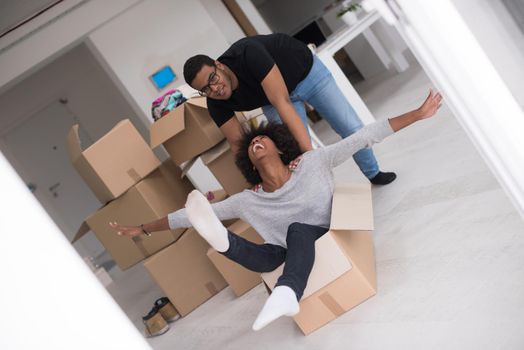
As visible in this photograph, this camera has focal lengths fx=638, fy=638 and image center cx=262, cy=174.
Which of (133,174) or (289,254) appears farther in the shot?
(133,174)

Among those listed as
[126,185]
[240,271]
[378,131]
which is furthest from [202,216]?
[126,185]

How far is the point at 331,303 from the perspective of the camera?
6.74ft

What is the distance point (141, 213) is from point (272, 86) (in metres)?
1.17

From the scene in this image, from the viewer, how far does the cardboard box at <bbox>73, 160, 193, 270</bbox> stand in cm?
318

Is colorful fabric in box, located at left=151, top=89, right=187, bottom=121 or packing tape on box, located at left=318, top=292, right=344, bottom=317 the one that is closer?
packing tape on box, located at left=318, top=292, right=344, bottom=317

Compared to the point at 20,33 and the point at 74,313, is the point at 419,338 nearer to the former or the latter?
the point at 74,313

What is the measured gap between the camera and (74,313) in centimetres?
75

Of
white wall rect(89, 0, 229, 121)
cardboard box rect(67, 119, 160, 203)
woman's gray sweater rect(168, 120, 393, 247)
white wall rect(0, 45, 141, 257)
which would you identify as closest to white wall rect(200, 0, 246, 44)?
white wall rect(89, 0, 229, 121)

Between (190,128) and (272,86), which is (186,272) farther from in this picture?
(272,86)

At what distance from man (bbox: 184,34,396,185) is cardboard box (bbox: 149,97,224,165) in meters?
0.35

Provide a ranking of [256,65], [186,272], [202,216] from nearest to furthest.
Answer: [202,216], [256,65], [186,272]

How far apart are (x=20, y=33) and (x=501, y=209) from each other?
146 inches

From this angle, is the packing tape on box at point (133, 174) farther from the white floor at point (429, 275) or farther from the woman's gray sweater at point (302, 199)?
the woman's gray sweater at point (302, 199)

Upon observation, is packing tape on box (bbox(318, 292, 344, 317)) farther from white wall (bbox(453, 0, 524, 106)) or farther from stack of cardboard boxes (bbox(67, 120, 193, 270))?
stack of cardboard boxes (bbox(67, 120, 193, 270))
